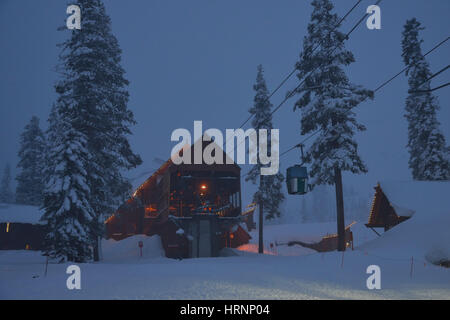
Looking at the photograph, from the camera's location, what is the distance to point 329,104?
22.3 meters

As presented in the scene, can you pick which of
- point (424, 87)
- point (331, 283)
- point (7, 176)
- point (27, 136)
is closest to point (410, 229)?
point (331, 283)

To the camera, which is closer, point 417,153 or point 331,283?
point 331,283

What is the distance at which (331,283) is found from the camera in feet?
42.8

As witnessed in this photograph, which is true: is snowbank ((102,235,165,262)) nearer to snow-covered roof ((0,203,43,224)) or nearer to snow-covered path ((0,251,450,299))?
snow-covered roof ((0,203,43,224))

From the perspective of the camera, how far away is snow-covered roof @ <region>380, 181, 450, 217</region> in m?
24.2

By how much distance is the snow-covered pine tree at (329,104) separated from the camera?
22.2 m

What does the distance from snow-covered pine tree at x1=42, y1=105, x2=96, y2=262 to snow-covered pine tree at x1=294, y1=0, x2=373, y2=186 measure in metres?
13.3

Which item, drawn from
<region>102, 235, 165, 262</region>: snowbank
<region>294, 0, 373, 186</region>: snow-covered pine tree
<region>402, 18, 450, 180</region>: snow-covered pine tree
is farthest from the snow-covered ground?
<region>402, 18, 450, 180</region>: snow-covered pine tree

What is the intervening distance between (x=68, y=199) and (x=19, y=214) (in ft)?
83.0

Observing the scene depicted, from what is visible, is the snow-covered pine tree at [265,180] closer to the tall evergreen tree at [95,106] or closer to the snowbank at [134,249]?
the snowbank at [134,249]

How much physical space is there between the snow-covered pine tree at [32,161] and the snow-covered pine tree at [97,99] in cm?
2519
